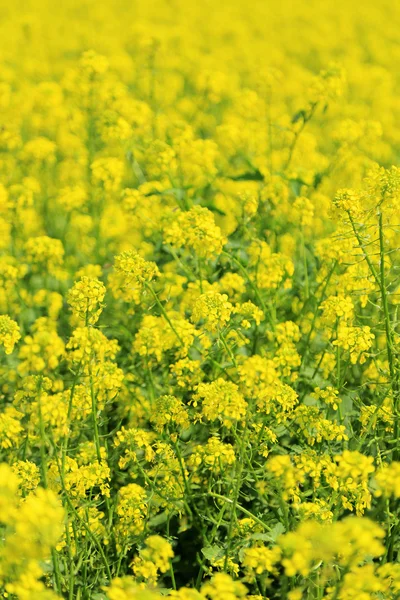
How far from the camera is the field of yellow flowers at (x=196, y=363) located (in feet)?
8.95

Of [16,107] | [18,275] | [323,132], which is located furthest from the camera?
[323,132]

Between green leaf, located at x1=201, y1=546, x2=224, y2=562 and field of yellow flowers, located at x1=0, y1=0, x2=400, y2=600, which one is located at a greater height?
field of yellow flowers, located at x1=0, y1=0, x2=400, y2=600

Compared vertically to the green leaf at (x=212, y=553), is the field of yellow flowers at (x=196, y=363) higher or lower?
higher

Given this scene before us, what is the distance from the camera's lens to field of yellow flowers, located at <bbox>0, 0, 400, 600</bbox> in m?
2.73

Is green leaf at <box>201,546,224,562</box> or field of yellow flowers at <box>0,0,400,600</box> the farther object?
green leaf at <box>201,546,224,562</box>

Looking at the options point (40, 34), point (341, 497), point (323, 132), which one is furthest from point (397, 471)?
point (40, 34)

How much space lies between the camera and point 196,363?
139 inches

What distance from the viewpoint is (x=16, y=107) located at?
636 centimetres

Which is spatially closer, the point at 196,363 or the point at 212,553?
the point at 212,553

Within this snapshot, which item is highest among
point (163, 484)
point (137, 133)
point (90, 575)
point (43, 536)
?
point (137, 133)

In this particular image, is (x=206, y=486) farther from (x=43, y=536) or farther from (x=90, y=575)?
(x=43, y=536)

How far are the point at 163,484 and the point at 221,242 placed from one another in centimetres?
110

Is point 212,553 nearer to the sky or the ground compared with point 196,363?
nearer to the ground

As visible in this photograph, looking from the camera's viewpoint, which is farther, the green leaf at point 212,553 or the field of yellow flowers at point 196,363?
the green leaf at point 212,553
